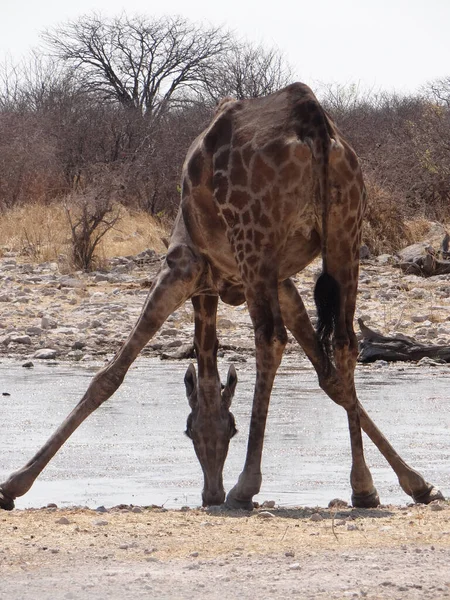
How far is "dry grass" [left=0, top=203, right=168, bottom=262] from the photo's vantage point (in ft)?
58.1

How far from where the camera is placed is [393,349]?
11289mm

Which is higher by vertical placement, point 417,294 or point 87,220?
point 87,220

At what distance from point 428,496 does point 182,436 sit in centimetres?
220

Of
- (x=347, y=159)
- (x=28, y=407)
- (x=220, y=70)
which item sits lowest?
(x=28, y=407)

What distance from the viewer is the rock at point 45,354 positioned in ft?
37.8

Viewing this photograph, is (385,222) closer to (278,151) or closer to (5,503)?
(278,151)

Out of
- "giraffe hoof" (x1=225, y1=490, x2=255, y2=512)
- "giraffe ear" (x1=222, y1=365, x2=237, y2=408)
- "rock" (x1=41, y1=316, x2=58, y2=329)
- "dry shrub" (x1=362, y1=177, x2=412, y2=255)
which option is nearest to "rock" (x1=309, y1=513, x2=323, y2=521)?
"giraffe hoof" (x1=225, y1=490, x2=255, y2=512)

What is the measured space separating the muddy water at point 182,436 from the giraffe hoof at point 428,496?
0.21 m

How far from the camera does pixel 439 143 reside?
72.1 ft

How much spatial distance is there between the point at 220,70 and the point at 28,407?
94.0 feet

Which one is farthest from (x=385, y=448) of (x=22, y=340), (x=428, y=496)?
(x=22, y=340)

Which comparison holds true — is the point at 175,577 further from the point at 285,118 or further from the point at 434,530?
the point at 285,118

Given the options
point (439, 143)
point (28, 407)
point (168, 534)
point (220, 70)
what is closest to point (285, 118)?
point (168, 534)

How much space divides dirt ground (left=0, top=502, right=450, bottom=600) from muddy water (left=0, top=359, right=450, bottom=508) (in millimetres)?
812
